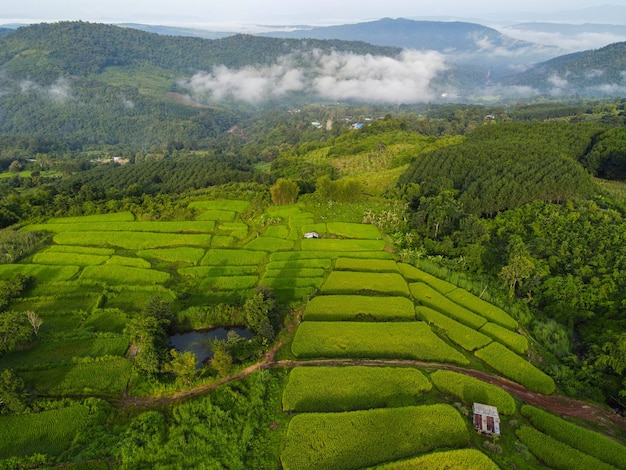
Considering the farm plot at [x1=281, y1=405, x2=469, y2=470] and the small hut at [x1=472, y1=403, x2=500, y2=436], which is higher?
the small hut at [x1=472, y1=403, x2=500, y2=436]

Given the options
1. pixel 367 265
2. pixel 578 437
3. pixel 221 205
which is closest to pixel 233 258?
pixel 367 265

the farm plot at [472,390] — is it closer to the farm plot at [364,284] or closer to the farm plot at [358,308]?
the farm plot at [358,308]

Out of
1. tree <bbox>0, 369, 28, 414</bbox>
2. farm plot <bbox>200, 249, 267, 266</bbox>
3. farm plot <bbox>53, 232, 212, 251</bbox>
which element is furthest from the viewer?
farm plot <bbox>53, 232, 212, 251</bbox>

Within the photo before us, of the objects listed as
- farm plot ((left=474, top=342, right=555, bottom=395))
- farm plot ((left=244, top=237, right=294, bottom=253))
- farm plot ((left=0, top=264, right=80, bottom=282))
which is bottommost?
farm plot ((left=0, top=264, right=80, bottom=282))

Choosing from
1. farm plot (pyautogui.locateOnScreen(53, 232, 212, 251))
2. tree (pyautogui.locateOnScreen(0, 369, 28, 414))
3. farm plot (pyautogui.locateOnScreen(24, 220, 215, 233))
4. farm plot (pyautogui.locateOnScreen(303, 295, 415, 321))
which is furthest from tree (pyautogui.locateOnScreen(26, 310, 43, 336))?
farm plot (pyautogui.locateOnScreen(24, 220, 215, 233))

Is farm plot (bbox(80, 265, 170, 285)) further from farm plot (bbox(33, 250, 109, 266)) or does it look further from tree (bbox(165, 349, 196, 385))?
tree (bbox(165, 349, 196, 385))

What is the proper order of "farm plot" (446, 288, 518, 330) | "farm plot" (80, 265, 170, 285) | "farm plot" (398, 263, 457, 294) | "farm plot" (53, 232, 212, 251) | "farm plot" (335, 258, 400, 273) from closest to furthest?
"farm plot" (446, 288, 518, 330) < "farm plot" (398, 263, 457, 294) < "farm plot" (80, 265, 170, 285) < "farm plot" (335, 258, 400, 273) < "farm plot" (53, 232, 212, 251)

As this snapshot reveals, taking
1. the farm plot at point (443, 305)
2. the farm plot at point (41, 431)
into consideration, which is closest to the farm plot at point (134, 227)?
the farm plot at point (443, 305)

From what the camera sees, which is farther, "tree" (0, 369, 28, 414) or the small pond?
the small pond

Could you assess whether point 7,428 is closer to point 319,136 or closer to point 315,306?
point 315,306
